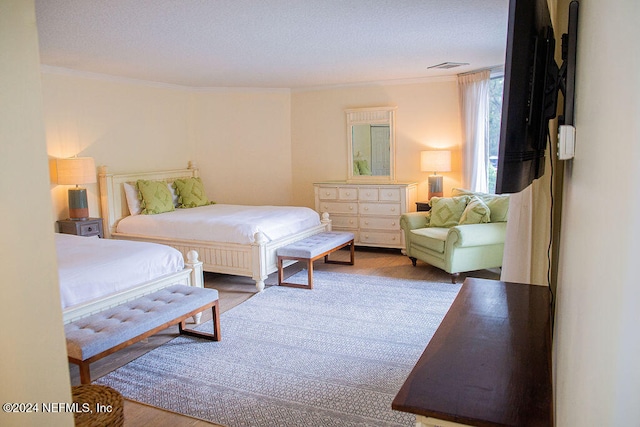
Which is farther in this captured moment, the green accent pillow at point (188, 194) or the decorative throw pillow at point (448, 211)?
the green accent pillow at point (188, 194)

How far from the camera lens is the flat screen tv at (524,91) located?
1.39 meters

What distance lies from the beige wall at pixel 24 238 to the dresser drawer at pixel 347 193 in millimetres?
5545

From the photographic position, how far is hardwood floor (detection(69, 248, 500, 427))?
263cm

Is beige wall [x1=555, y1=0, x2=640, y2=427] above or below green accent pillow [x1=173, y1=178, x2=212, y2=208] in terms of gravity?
above

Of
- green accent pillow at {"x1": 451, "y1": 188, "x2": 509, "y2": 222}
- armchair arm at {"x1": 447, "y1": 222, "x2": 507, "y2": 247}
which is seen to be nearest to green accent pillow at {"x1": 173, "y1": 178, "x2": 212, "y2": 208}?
armchair arm at {"x1": 447, "y1": 222, "x2": 507, "y2": 247}

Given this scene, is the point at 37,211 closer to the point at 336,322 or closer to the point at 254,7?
the point at 254,7

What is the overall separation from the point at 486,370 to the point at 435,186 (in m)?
4.94

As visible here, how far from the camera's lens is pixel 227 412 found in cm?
265

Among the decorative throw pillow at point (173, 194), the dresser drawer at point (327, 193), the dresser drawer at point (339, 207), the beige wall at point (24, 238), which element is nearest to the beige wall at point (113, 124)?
the decorative throw pillow at point (173, 194)

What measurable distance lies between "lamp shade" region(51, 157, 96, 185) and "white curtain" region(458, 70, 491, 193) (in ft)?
14.7

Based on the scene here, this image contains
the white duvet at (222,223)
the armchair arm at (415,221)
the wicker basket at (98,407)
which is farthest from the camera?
the armchair arm at (415,221)

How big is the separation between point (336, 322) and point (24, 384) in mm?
3069

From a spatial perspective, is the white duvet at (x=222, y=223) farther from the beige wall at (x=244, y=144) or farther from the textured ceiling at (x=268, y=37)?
the textured ceiling at (x=268, y=37)

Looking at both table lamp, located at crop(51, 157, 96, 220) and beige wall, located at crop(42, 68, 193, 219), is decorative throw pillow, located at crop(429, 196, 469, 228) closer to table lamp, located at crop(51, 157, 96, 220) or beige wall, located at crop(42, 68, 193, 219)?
beige wall, located at crop(42, 68, 193, 219)
